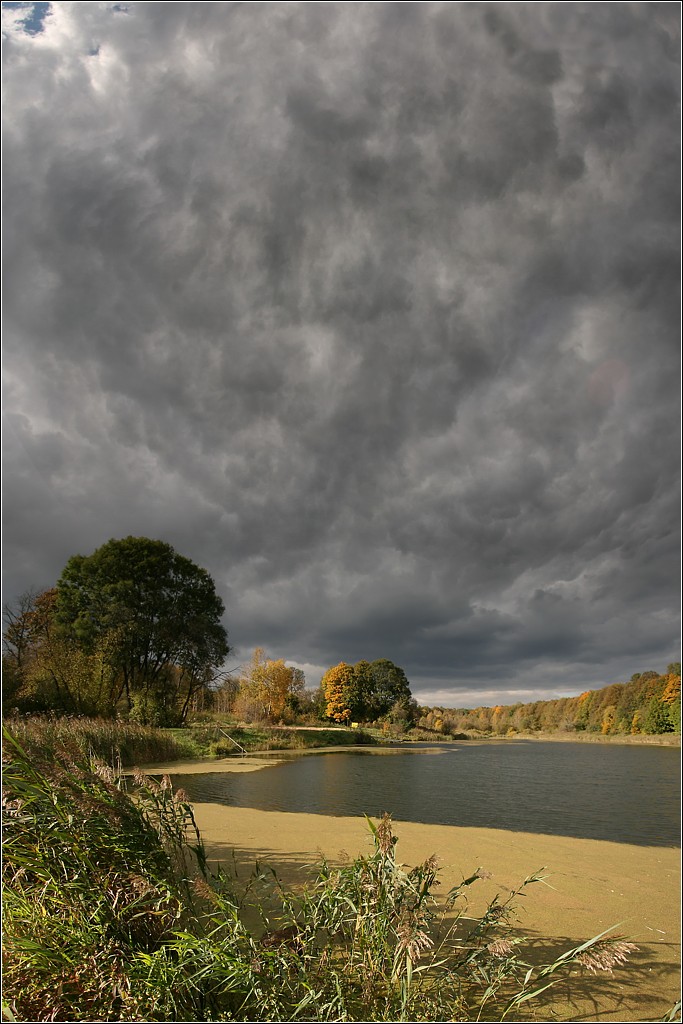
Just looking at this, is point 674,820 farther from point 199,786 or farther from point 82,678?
point 82,678

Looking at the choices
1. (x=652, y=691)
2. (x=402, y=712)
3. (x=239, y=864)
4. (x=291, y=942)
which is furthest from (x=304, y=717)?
(x=652, y=691)

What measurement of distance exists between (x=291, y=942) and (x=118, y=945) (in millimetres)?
697

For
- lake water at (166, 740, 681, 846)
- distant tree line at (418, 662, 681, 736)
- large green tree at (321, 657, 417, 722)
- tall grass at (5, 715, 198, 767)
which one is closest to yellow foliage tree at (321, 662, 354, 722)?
large green tree at (321, 657, 417, 722)

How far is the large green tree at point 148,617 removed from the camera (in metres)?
7.09

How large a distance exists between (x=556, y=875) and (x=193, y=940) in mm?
2860

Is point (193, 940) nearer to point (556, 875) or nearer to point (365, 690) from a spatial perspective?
point (556, 875)

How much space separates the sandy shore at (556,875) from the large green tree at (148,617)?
1952mm

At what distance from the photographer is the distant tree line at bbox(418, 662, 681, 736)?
29.9 m

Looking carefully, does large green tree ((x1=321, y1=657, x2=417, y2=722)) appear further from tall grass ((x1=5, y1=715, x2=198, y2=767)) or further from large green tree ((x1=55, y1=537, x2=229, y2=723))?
tall grass ((x1=5, y1=715, x2=198, y2=767))

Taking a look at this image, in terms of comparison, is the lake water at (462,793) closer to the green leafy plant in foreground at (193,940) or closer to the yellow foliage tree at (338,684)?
the yellow foliage tree at (338,684)

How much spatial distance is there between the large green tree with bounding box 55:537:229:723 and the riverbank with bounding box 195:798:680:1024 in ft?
6.38

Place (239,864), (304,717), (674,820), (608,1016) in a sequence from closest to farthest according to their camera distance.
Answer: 1. (608,1016)
2. (239,864)
3. (304,717)
4. (674,820)

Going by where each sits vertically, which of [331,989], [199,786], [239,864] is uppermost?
[331,989]

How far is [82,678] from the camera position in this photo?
429 inches
